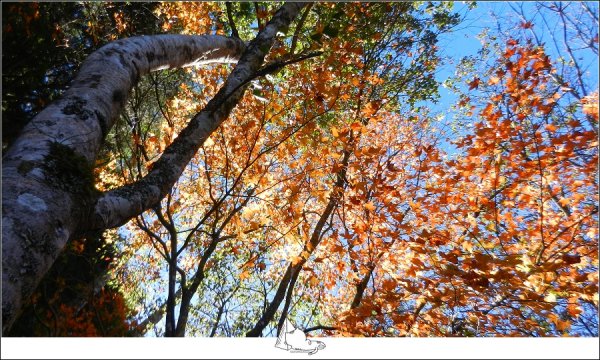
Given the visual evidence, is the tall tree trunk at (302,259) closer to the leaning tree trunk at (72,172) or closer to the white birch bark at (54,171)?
the leaning tree trunk at (72,172)

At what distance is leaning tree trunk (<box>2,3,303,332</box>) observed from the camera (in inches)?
38.8

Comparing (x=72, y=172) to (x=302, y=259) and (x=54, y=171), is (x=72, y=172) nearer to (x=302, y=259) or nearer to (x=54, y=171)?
(x=54, y=171)

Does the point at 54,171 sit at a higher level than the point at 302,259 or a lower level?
lower

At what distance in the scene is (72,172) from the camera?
126cm

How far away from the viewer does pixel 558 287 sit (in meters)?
3.28

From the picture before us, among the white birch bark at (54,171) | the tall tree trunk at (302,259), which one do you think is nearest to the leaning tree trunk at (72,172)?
the white birch bark at (54,171)

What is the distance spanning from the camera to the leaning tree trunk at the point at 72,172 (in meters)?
0.99

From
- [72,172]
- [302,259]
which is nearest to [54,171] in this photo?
[72,172]

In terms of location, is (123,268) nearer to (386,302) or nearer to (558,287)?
(386,302)

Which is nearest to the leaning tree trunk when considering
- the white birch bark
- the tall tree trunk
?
the white birch bark

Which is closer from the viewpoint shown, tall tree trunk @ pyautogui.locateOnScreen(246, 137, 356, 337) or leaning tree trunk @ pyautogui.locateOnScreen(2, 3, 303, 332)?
leaning tree trunk @ pyautogui.locateOnScreen(2, 3, 303, 332)

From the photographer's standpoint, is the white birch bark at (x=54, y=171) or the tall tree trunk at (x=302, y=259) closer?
the white birch bark at (x=54, y=171)

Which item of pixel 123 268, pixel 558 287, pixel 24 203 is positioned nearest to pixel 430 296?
pixel 558 287

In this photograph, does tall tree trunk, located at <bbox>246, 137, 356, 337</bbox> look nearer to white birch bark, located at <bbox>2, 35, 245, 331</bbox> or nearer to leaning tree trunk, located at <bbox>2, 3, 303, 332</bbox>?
leaning tree trunk, located at <bbox>2, 3, 303, 332</bbox>
